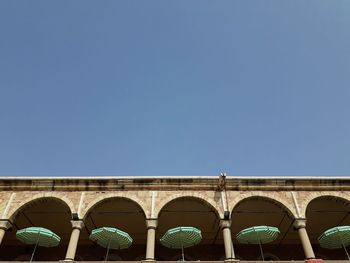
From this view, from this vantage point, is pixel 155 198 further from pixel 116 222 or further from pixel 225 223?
pixel 116 222

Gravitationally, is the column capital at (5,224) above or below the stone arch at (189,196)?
below

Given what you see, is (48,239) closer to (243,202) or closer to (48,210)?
(48,210)

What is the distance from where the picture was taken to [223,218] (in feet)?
44.3

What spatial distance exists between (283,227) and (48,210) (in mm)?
11835

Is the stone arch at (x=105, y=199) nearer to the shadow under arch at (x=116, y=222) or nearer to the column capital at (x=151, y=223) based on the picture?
the shadow under arch at (x=116, y=222)

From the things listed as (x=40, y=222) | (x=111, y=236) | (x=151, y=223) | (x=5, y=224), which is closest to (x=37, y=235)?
(x=5, y=224)

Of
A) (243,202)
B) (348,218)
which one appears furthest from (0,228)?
(348,218)

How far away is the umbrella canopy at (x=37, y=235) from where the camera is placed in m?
12.9

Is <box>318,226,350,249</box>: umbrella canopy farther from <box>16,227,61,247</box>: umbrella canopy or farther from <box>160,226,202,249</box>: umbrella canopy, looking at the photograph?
<box>16,227,61,247</box>: umbrella canopy

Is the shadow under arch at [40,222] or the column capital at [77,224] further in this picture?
the shadow under arch at [40,222]

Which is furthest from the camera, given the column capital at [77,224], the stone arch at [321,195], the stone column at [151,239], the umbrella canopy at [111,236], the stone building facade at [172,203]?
the stone arch at [321,195]

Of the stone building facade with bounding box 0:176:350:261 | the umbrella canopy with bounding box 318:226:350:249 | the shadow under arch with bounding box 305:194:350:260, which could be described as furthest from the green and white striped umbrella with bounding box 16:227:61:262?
the umbrella canopy with bounding box 318:226:350:249

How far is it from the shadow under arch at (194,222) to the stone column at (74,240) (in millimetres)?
3624

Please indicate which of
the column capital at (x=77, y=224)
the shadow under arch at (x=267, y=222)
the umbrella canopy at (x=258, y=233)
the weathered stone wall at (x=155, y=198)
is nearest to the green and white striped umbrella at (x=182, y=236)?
the weathered stone wall at (x=155, y=198)
